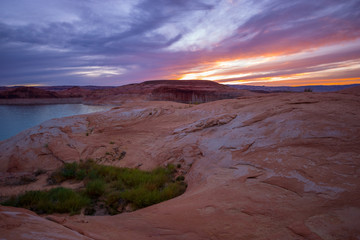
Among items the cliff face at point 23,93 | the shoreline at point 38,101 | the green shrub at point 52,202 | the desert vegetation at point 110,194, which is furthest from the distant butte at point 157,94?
the green shrub at point 52,202

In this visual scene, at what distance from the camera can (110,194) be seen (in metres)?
4.50

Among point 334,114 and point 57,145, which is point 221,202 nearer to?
point 334,114

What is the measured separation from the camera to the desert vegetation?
13.1 feet

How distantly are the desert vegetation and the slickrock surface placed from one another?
1.36 feet

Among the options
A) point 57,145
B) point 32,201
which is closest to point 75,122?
point 57,145

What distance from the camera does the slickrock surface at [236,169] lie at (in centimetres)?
208

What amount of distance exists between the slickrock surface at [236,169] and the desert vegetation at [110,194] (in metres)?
0.41

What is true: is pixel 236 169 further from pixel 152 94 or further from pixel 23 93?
pixel 23 93

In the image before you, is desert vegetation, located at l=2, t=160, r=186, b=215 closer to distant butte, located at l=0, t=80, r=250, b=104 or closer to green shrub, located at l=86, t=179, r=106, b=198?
green shrub, located at l=86, t=179, r=106, b=198

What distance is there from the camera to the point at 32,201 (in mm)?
4223

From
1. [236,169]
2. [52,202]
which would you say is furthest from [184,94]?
[52,202]

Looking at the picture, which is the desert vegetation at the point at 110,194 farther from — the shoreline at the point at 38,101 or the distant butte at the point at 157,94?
the shoreline at the point at 38,101

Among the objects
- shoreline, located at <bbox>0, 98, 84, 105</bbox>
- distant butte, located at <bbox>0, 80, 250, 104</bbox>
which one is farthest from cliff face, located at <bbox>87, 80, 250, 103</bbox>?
shoreline, located at <bbox>0, 98, 84, 105</bbox>

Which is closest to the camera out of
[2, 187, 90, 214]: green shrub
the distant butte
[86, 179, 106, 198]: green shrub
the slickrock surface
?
the slickrock surface
